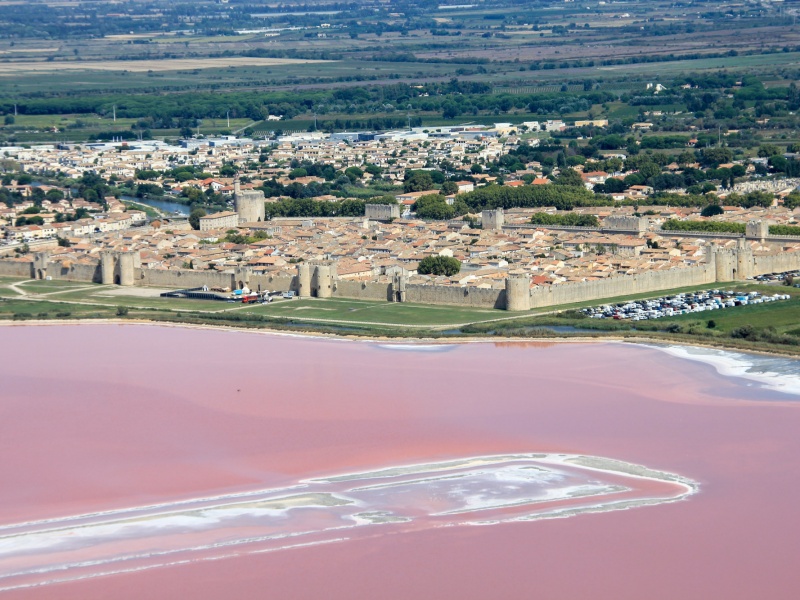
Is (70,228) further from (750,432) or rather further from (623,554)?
(623,554)

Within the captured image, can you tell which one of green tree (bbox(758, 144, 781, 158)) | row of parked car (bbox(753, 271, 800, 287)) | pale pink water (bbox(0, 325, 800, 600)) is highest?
green tree (bbox(758, 144, 781, 158))

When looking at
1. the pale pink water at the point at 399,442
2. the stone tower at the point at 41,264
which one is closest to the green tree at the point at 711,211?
the pale pink water at the point at 399,442

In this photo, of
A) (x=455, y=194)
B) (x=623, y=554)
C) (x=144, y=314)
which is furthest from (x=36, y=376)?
(x=455, y=194)

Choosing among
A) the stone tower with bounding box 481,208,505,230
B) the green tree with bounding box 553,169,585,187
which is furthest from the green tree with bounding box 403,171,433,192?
the stone tower with bounding box 481,208,505,230

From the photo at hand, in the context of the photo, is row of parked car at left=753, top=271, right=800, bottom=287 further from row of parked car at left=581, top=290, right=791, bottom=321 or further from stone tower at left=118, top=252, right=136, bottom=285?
stone tower at left=118, top=252, right=136, bottom=285

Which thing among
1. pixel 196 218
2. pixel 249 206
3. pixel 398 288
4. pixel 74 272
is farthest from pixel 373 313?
pixel 249 206

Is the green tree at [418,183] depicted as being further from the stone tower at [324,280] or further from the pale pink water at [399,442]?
the pale pink water at [399,442]
